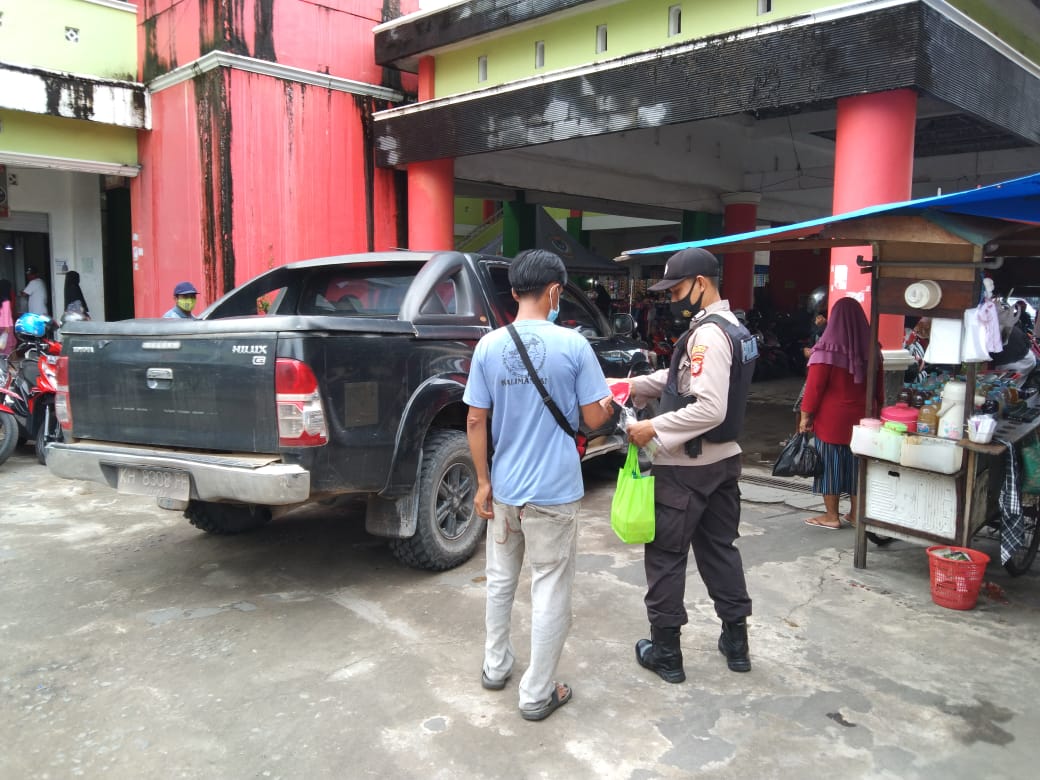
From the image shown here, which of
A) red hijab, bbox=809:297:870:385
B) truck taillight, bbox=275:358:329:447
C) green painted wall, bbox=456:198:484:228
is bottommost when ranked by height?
truck taillight, bbox=275:358:329:447

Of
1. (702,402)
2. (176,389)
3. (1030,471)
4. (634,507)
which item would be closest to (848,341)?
(1030,471)

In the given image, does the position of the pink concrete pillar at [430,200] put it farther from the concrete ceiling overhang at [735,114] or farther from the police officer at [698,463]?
the police officer at [698,463]

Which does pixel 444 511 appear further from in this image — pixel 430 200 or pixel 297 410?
pixel 430 200

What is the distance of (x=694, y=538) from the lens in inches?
137

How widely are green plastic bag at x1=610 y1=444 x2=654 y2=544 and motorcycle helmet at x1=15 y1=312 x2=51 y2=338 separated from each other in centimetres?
717

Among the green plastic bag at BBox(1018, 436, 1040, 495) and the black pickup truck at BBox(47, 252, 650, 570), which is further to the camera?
the green plastic bag at BBox(1018, 436, 1040, 495)

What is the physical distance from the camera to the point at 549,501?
117 inches

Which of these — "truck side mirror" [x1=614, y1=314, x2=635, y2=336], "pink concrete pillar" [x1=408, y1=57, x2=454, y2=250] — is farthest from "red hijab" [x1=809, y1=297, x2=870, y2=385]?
"pink concrete pillar" [x1=408, y1=57, x2=454, y2=250]

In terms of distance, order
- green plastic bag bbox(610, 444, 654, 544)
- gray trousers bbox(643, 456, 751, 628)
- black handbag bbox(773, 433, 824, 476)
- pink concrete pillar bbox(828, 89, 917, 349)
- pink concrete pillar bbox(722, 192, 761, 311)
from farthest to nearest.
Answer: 1. pink concrete pillar bbox(722, 192, 761, 311)
2. pink concrete pillar bbox(828, 89, 917, 349)
3. black handbag bbox(773, 433, 824, 476)
4. gray trousers bbox(643, 456, 751, 628)
5. green plastic bag bbox(610, 444, 654, 544)

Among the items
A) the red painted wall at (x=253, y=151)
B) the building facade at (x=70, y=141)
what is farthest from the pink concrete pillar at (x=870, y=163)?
the building facade at (x=70, y=141)

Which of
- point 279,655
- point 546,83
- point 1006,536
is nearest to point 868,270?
point 1006,536

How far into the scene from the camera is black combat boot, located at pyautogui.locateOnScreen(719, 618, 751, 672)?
345cm

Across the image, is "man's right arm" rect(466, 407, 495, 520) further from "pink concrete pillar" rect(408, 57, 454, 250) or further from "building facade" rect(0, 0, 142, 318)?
"building facade" rect(0, 0, 142, 318)

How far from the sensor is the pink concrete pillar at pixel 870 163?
20.6 feet
